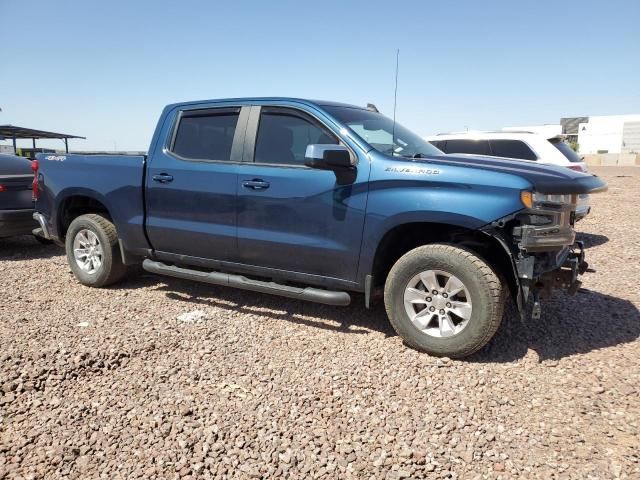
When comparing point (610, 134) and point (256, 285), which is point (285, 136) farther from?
point (610, 134)

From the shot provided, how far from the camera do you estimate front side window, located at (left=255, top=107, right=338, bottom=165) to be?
13.5ft

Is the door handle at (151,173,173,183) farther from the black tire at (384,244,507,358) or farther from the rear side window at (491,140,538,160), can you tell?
the rear side window at (491,140,538,160)

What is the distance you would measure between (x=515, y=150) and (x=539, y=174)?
515 cm

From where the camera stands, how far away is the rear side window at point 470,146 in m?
8.57

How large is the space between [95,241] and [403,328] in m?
3.60

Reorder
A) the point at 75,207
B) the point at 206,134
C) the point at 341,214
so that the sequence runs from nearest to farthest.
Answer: the point at 341,214
the point at 206,134
the point at 75,207

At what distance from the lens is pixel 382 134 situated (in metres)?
4.25

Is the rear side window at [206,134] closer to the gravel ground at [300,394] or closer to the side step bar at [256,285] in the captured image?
the side step bar at [256,285]

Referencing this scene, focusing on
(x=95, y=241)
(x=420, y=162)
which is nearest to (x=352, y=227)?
(x=420, y=162)

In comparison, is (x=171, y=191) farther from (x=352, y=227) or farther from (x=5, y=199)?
(x=5, y=199)

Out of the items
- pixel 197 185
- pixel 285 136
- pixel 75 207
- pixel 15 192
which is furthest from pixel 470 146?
pixel 15 192

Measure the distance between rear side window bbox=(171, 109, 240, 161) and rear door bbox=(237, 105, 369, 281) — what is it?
260mm

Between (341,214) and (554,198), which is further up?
(554,198)

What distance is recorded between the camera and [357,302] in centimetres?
493
